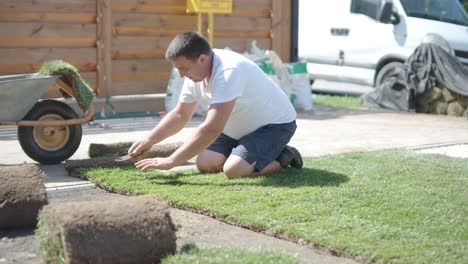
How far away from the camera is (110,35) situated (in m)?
11.8

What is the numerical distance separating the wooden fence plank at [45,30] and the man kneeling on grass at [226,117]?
5044 millimetres

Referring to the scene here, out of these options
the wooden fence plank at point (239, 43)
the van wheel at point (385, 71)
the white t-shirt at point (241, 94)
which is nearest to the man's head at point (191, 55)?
the white t-shirt at point (241, 94)

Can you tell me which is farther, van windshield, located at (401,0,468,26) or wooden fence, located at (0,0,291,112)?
van windshield, located at (401,0,468,26)

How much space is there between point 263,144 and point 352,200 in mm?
1144

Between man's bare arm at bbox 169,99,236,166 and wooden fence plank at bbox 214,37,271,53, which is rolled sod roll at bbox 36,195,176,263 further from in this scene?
wooden fence plank at bbox 214,37,271,53

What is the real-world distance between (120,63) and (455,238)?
8.06 meters

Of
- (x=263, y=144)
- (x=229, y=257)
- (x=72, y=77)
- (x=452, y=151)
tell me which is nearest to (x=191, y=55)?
(x=263, y=144)

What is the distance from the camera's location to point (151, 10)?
12.3m

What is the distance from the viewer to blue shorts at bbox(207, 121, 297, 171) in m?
6.49

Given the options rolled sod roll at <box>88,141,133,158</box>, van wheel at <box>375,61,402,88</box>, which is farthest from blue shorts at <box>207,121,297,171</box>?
van wheel at <box>375,61,402,88</box>

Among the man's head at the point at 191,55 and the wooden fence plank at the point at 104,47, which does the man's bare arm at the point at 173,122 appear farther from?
the wooden fence plank at the point at 104,47

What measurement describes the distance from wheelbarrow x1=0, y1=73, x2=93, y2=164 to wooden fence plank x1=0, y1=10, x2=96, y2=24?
345 cm

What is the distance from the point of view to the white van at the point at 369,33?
45.9 feet

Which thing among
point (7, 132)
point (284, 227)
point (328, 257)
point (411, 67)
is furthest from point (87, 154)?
point (411, 67)
